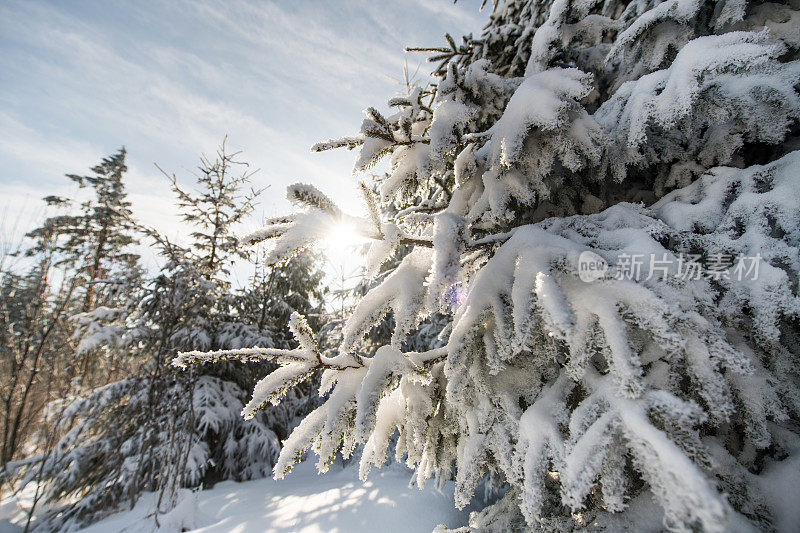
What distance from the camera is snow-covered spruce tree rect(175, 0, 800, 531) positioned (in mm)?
983

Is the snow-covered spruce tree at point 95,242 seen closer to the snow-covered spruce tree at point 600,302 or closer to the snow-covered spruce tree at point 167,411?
the snow-covered spruce tree at point 167,411

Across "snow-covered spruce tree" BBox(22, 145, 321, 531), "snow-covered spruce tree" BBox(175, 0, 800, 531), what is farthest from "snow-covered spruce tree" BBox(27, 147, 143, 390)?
"snow-covered spruce tree" BBox(175, 0, 800, 531)

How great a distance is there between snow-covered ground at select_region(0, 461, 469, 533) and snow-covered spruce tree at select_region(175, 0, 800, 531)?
91.4 inches

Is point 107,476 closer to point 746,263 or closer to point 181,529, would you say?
point 181,529

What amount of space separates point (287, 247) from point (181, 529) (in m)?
4.92

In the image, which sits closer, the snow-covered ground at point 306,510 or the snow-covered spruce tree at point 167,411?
the snow-covered ground at point 306,510

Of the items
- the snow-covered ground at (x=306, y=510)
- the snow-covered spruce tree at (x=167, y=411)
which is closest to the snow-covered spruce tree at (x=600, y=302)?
the snow-covered ground at (x=306, y=510)

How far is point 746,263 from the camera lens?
1.27 meters

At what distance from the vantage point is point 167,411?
5691mm

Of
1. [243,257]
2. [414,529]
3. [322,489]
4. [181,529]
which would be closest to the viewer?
[414,529]

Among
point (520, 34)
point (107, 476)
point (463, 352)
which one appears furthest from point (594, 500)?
point (107, 476)

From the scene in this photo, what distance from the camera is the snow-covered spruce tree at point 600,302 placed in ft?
3.22

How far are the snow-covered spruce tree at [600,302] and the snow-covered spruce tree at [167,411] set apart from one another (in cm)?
513

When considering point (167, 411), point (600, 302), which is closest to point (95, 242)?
point (167, 411)
